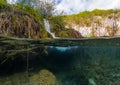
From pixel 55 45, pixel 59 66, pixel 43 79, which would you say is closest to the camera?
pixel 43 79

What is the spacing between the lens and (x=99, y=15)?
819 inches

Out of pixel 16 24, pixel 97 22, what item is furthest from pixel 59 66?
pixel 16 24

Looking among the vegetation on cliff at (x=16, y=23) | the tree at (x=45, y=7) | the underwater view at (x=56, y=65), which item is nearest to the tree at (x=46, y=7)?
the tree at (x=45, y=7)

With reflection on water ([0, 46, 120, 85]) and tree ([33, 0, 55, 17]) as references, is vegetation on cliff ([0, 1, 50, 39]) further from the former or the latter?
tree ([33, 0, 55, 17])

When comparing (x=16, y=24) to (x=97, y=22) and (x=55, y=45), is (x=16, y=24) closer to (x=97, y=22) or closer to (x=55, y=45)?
(x=55, y=45)

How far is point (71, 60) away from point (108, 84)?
220 inches

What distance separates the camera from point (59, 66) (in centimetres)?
1602

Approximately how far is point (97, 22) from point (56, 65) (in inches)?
251

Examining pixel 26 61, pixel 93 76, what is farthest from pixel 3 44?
pixel 93 76

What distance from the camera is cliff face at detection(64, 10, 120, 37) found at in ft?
62.2

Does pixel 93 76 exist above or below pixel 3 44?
below

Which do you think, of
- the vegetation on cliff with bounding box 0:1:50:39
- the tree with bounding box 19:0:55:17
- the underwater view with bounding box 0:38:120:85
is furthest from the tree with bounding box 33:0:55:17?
the vegetation on cliff with bounding box 0:1:50:39

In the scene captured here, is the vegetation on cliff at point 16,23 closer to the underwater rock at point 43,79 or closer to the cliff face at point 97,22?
the underwater rock at point 43,79

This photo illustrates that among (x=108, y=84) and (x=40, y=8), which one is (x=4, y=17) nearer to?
(x=40, y=8)
